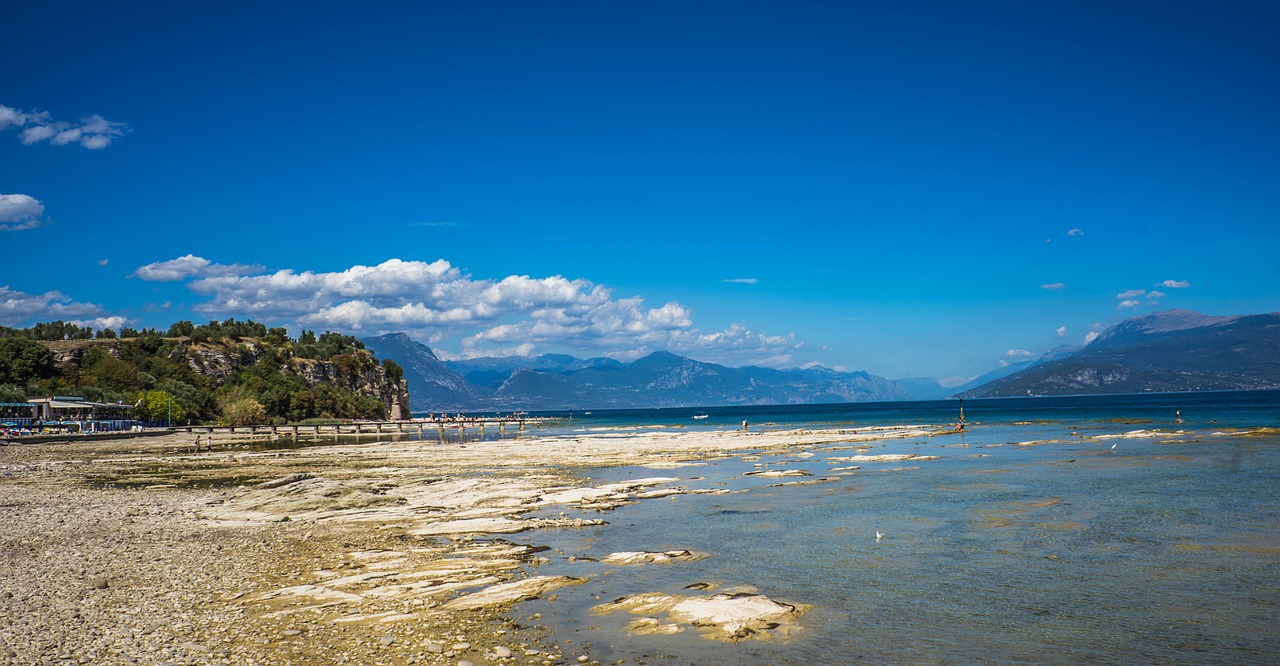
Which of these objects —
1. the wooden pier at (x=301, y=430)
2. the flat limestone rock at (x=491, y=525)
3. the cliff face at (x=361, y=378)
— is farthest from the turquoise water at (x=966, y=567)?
the cliff face at (x=361, y=378)

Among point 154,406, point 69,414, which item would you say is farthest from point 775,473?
point 154,406

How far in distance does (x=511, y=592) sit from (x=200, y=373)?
12863cm

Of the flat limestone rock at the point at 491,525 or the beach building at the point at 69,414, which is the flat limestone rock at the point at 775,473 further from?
the beach building at the point at 69,414

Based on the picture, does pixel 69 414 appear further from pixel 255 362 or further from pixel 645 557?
pixel 645 557

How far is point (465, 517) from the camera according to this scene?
23.5 m

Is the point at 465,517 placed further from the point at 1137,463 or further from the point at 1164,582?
the point at 1137,463

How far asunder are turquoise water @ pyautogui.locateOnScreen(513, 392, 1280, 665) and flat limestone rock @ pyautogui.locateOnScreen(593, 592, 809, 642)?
34 cm

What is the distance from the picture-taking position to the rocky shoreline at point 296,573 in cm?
Result: 1133

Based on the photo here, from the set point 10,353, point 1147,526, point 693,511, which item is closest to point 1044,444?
point 1147,526

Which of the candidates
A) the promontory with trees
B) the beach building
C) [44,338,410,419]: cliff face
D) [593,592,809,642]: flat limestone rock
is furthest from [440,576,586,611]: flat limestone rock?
[44,338,410,419]: cliff face

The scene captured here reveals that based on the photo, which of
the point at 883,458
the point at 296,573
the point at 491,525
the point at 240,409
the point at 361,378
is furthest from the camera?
the point at 361,378

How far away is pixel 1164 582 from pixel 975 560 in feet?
12.0

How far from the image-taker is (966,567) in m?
16.9

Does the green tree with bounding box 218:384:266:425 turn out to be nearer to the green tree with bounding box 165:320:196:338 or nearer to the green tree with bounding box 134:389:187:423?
the green tree with bounding box 134:389:187:423
